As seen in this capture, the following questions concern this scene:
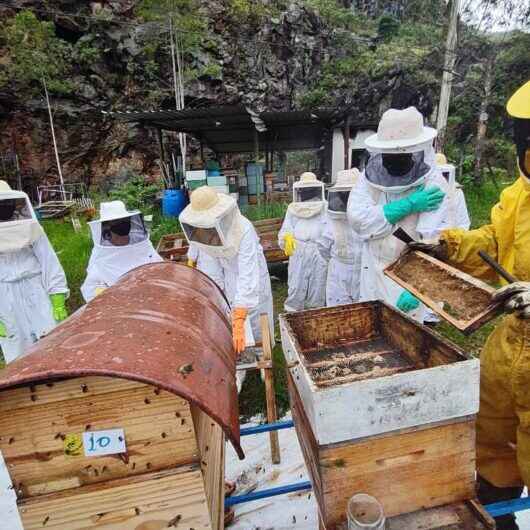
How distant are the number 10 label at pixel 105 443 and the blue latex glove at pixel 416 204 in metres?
2.71

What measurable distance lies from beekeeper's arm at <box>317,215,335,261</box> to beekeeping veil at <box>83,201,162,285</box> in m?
2.70

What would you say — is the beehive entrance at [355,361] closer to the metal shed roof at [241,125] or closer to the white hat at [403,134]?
the white hat at [403,134]

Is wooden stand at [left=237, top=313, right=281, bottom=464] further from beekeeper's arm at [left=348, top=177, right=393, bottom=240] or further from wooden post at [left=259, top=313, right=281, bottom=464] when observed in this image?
beekeeper's arm at [left=348, top=177, right=393, bottom=240]

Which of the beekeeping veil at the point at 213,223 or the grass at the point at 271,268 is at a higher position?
the beekeeping veil at the point at 213,223

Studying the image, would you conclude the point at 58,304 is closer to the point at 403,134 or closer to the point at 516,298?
the point at 403,134


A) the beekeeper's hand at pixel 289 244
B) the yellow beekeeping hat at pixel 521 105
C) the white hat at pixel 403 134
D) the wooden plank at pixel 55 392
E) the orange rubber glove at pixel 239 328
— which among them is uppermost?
the yellow beekeeping hat at pixel 521 105

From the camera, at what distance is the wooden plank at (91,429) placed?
1.08 m

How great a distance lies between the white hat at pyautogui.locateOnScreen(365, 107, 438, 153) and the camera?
2768 mm

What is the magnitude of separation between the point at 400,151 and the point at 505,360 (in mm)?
1797

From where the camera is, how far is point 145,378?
0.94 m

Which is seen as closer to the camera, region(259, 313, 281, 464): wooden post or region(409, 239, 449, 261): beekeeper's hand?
region(409, 239, 449, 261): beekeeper's hand

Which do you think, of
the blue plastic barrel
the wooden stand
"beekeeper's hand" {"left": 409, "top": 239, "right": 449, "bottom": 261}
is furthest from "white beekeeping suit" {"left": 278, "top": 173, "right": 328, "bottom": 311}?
the blue plastic barrel

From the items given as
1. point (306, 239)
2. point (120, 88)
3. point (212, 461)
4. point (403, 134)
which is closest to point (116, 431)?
point (212, 461)

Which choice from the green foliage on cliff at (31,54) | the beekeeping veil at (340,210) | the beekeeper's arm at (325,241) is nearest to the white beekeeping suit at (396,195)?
the beekeeping veil at (340,210)
